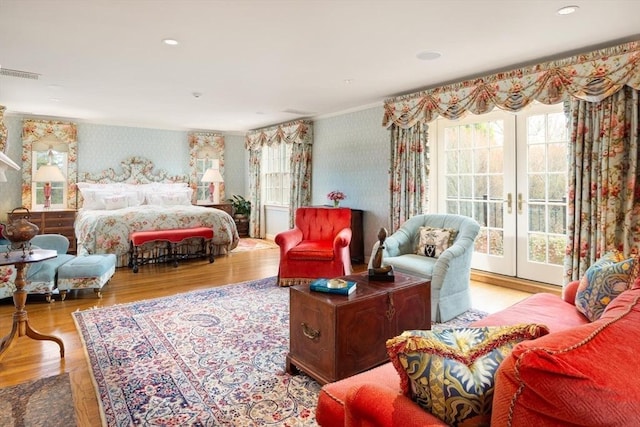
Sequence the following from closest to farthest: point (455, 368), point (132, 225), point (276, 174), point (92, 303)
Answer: point (455, 368), point (92, 303), point (132, 225), point (276, 174)

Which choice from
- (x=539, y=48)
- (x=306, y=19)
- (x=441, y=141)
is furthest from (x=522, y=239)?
(x=306, y=19)

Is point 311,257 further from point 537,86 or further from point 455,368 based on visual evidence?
point 455,368

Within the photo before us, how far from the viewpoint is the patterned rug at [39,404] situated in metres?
1.99

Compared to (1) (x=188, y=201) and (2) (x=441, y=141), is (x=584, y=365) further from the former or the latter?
(1) (x=188, y=201)

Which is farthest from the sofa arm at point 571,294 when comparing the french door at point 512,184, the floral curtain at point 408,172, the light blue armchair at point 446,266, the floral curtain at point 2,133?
the floral curtain at point 2,133

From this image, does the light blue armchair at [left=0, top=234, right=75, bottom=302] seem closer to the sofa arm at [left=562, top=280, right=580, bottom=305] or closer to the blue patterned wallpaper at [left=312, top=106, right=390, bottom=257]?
the blue patterned wallpaper at [left=312, top=106, right=390, bottom=257]

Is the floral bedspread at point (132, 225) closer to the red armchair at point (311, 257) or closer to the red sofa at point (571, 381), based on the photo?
the red armchair at point (311, 257)

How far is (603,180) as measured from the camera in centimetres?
341

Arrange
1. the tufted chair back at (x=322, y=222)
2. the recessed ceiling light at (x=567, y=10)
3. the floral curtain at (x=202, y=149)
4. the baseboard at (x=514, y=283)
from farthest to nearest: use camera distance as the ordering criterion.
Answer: the floral curtain at (x=202, y=149) → the tufted chair back at (x=322, y=222) → the baseboard at (x=514, y=283) → the recessed ceiling light at (x=567, y=10)

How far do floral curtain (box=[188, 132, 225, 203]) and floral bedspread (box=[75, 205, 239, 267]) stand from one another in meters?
2.14

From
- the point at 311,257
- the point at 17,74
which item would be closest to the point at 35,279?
the point at 17,74

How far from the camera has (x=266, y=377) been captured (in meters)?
2.40

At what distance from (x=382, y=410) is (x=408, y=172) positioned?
4.30 meters

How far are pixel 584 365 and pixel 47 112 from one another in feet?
26.0
